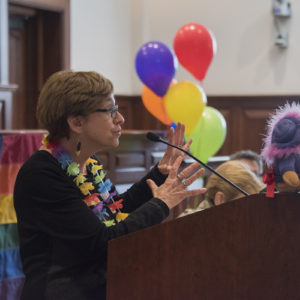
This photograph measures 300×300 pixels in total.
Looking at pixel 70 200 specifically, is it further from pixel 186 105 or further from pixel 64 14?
pixel 64 14

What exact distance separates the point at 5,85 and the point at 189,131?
5.35 ft

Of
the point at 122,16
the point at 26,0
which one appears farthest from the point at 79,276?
the point at 122,16

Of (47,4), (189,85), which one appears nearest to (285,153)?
(189,85)

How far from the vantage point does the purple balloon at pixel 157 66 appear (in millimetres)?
3674

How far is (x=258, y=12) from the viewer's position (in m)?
5.52

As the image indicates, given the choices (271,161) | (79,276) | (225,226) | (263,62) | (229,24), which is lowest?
(79,276)

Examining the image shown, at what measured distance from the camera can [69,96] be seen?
4.36 ft

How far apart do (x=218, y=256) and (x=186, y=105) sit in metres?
2.51

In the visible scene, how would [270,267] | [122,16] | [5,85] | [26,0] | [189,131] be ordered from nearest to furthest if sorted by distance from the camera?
[270,267]
[189,131]
[5,85]
[26,0]
[122,16]

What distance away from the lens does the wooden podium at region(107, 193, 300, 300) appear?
1050 mm

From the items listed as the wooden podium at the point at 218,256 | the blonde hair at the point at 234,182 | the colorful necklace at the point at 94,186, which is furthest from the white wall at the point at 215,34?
the wooden podium at the point at 218,256

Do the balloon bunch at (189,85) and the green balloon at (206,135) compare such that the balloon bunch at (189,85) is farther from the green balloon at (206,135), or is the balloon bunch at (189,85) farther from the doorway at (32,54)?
the doorway at (32,54)

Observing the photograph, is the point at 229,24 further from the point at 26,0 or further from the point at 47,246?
the point at 47,246

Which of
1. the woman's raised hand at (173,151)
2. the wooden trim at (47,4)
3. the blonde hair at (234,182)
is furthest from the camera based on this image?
the wooden trim at (47,4)
